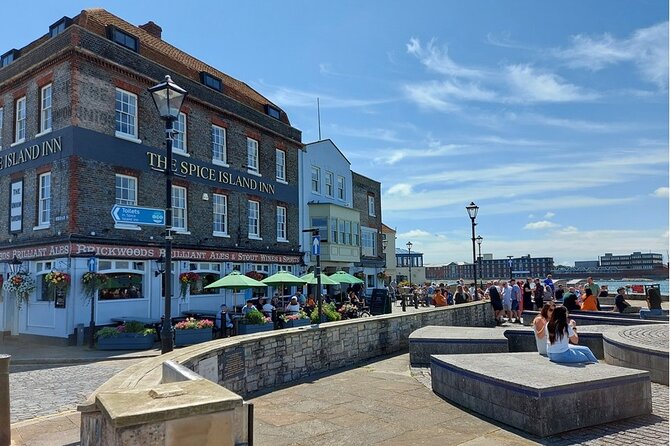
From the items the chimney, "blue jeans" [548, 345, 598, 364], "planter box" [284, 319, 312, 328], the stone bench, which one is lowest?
"planter box" [284, 319, 312, 328]

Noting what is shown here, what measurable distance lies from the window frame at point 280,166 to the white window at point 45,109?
12.2 m

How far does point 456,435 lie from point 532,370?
1.91m

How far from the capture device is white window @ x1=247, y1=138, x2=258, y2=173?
26.2 m

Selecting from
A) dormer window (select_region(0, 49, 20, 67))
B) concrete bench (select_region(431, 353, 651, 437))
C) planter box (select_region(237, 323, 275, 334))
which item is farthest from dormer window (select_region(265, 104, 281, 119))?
concrete bench (select_region(431, 353, 651, 437))

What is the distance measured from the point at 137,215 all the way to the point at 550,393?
23.1 ft

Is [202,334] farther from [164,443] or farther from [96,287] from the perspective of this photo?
[164,443]

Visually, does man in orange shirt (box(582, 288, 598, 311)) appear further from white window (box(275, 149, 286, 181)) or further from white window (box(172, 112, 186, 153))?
white window (box(172, 112, 186, 153))

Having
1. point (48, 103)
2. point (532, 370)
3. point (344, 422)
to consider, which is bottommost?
point (344, 422)

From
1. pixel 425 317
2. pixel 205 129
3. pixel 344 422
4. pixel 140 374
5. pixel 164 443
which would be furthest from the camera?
pixel 205 129

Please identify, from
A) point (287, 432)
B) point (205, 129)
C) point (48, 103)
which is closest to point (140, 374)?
point (287, 432)

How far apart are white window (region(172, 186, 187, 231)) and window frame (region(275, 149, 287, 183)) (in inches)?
294

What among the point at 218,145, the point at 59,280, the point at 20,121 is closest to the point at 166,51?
the point at 218,145

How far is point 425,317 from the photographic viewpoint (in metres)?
16.4

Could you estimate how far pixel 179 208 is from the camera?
850 inches
